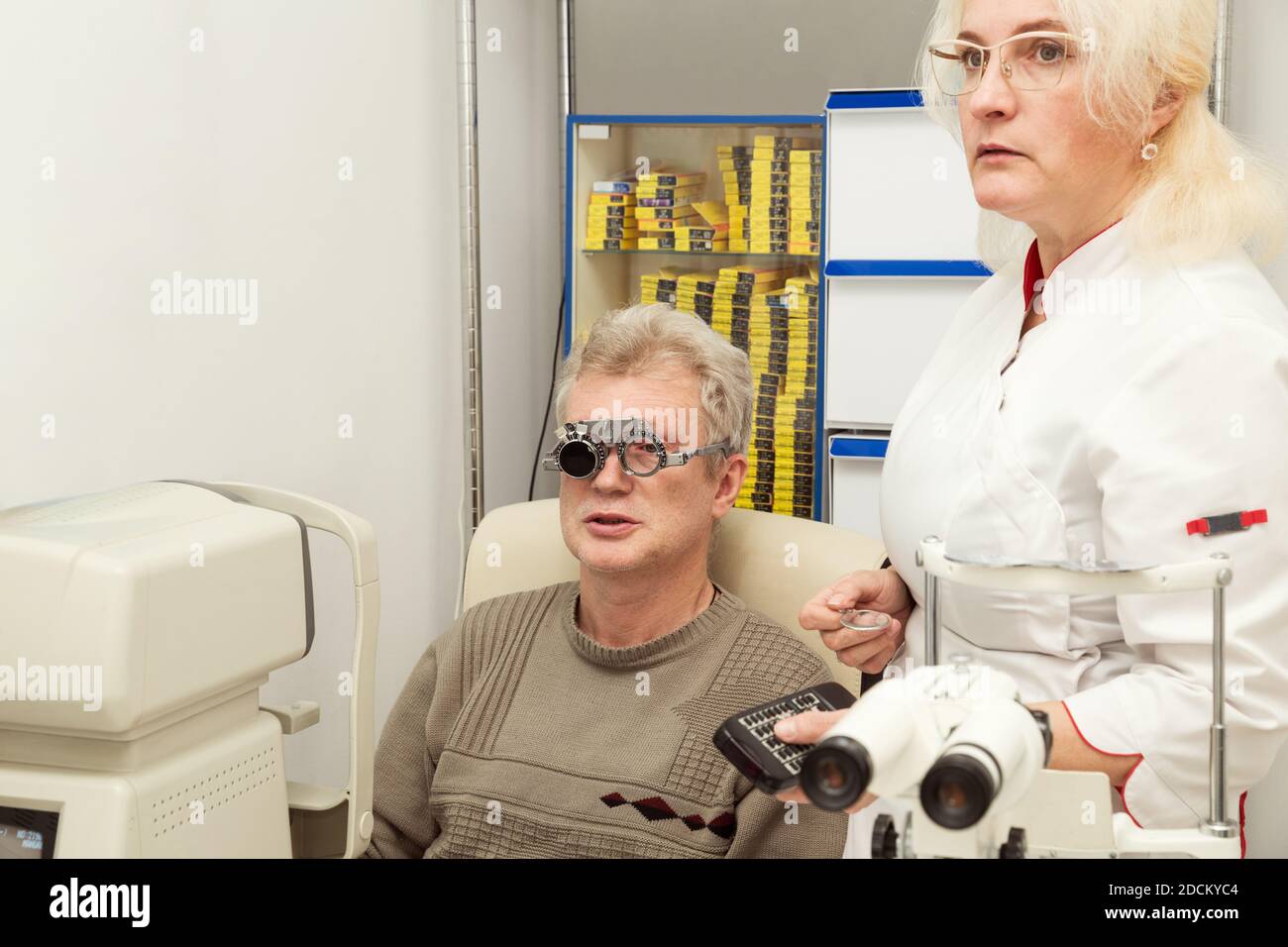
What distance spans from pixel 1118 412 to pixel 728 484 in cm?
83

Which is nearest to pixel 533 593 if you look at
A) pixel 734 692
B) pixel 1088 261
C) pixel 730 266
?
pixel 734 692

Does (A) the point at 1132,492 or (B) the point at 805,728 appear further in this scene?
(A) the point at 1132,492

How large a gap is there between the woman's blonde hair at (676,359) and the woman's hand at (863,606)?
0.45 metres

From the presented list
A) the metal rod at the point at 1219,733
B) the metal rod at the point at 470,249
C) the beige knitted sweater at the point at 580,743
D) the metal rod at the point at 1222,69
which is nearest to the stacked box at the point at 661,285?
the metal rod at the point at 470,249

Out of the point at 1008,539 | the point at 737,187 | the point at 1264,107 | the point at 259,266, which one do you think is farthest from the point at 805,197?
the point at 1008,539

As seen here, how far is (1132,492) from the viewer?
1140mm

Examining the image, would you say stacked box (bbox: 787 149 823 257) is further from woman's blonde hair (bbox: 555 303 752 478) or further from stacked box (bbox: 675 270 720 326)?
woman's blonde hair (bbox: 555 303 752 478)

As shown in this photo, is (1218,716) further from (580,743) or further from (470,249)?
(470,249)

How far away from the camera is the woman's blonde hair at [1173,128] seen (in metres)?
1.22

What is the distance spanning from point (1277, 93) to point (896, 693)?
2608 millimetres

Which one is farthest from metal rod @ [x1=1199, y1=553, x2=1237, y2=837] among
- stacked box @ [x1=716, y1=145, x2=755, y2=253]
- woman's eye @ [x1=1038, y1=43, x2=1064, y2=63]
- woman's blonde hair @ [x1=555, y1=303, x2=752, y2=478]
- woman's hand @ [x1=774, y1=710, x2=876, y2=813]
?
→ stacked box @ [x1=716, y1=145, x2=755, y2=253]

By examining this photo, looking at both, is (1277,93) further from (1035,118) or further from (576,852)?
(576,852)

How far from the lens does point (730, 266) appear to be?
11.8ft

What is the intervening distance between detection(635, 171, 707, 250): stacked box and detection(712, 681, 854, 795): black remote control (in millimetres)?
2602
